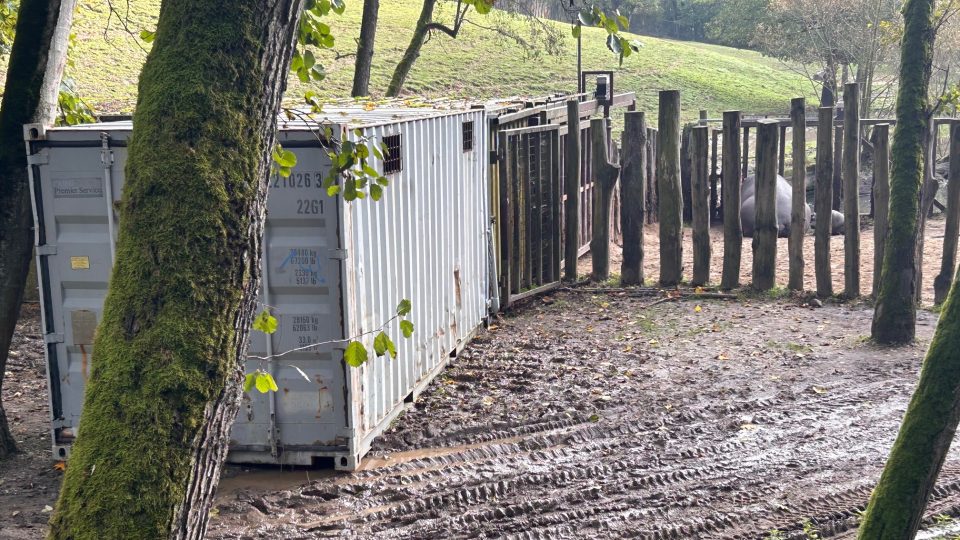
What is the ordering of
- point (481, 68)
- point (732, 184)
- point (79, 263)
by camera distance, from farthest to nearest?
point (481, 68) → point (732, 184) → point (79, 263)

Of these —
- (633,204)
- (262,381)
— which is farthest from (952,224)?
(262,381)

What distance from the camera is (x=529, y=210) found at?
1191cm

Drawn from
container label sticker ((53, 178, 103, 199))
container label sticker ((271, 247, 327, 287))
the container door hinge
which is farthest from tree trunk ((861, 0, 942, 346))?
the container door hinge

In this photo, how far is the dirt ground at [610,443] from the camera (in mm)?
6043

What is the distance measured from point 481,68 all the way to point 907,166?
92.2 ft

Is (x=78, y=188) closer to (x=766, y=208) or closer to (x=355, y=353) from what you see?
(x=355, y=353)

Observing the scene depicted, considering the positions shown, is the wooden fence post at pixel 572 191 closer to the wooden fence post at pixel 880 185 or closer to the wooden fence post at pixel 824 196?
the wooden fence post at pixel 824 196

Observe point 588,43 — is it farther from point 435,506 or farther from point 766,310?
point 435,506

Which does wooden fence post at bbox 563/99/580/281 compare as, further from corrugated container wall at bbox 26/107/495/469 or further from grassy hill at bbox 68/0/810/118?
grassy hill at bbox 68/0/810/118

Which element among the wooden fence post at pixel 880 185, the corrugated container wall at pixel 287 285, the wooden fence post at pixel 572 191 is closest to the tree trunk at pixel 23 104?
the corrugated container wall at pixel 287 285

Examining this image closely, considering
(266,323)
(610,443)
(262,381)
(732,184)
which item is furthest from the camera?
(732,184)

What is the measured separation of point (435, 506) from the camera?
20.5 feet

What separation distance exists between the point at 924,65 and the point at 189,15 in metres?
8.23

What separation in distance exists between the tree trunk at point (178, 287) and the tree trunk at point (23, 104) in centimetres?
478
